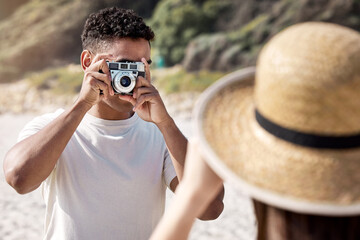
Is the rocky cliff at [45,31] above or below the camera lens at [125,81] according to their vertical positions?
below

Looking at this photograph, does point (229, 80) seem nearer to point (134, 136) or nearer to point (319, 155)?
point (319, 155)

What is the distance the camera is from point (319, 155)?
2.54ft

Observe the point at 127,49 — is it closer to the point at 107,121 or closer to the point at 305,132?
the point at 107,121

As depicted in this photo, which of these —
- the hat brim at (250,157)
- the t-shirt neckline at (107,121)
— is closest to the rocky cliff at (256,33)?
the t-shirt neckline at (107,121)

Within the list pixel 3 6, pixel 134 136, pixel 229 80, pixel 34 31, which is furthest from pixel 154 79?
pixel 229 80

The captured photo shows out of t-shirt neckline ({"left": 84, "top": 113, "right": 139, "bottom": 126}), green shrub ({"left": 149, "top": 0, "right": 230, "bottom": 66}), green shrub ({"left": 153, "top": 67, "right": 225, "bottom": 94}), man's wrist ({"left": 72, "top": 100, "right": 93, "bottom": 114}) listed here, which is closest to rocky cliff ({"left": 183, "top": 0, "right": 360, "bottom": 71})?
green shrub ({"left": 153, "top": 67, "right": 225, "bottom": 94})

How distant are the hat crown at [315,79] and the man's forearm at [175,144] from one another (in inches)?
40.8

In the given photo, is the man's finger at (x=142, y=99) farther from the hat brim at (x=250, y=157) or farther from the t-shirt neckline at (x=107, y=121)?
the hat brim at (x=250, y=157)

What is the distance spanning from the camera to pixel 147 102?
6.16ft

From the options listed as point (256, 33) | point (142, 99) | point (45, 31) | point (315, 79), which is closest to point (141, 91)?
point (142, 99)

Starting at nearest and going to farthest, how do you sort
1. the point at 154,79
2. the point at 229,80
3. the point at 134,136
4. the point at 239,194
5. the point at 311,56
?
the point at 311,56, the point at 229,80, the point at 134,136, the point at 239,194, the point at 154,79

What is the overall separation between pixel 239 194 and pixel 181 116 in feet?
15.3

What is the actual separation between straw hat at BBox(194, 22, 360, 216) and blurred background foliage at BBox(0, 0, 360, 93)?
1139cm

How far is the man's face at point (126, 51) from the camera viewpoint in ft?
6.67
